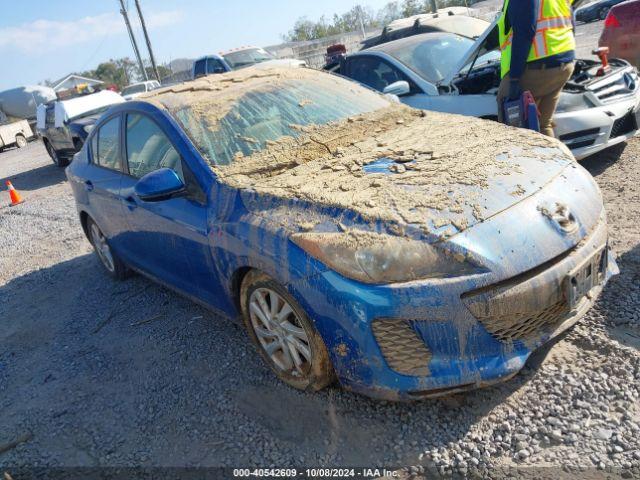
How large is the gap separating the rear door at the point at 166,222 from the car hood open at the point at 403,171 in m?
0.32

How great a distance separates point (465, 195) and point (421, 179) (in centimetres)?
28

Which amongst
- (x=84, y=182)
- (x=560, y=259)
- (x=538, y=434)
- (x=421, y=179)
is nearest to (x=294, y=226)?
(x=421, y=179)

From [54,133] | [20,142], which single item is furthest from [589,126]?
[20,142]

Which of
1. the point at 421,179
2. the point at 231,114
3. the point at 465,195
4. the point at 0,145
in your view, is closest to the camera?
the point at 465,195

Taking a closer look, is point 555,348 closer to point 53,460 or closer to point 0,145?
point 53,460

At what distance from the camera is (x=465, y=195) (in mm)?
2520

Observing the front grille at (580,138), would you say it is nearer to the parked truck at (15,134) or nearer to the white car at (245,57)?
the white car at (245,57)

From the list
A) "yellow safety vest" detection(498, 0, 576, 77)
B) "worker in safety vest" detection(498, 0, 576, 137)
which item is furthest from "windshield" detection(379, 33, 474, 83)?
"yellow safety vest" detection(498, 0, 576, 77)

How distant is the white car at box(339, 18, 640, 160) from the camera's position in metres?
4.98

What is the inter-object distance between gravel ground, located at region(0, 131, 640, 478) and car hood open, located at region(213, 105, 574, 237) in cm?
92

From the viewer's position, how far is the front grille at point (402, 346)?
90.7 inches

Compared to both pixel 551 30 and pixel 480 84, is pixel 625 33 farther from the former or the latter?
pixel 551 30

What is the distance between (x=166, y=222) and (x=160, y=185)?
0.37 meters

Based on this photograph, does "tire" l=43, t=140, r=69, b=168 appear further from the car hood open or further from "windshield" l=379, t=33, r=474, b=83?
the car hood open
